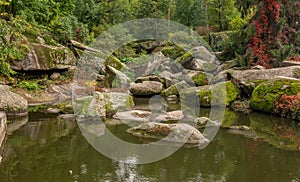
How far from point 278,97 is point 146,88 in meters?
6.65

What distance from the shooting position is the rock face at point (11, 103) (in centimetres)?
1122

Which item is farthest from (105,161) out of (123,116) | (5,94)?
(5,94)

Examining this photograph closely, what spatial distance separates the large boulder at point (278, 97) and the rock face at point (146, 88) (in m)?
5.16

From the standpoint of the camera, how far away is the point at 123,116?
11195mm

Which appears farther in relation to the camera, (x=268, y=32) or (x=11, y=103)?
(x=268, y=32)

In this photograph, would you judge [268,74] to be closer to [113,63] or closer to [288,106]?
[288,106]

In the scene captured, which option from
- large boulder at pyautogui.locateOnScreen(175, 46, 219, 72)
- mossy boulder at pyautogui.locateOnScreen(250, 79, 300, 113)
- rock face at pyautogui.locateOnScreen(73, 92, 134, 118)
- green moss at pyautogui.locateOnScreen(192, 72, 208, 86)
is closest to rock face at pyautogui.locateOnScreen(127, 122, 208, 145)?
rock face at pyautogui.locateOnScreen(73, 92, 134, 118)

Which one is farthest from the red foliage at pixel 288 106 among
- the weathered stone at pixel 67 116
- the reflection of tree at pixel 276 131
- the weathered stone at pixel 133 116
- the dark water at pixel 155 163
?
the weathered stone at pixel 67 116

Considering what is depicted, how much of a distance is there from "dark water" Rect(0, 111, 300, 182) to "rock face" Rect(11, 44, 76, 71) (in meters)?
6.40

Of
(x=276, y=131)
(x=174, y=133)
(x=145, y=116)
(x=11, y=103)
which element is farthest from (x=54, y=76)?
(x=276, y=131)

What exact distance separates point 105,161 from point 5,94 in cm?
624

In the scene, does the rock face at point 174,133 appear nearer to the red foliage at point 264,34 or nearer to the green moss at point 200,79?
the green moss at point 200,79

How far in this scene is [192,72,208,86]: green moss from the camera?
1736 centimetres

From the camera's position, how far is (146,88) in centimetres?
1688
